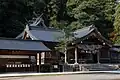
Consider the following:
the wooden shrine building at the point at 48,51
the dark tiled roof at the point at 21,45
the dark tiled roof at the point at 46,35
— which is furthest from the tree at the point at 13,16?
the dark tiled roof at the point at 21,45

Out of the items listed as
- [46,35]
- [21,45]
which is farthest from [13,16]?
[21,45]

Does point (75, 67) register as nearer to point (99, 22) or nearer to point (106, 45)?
point (106, 45)

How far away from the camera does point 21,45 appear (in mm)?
29812

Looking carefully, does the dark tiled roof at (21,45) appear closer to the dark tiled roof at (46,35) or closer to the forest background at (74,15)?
the dark tiled roof at (46,35)

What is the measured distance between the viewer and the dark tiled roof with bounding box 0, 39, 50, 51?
28.5 meters

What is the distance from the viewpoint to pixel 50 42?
112ft

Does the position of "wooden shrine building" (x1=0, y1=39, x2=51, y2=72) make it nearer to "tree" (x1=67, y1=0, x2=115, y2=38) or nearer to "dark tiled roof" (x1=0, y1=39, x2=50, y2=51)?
"dark tiled roof" (x1=0, y1=39, x2=50, y2=51)

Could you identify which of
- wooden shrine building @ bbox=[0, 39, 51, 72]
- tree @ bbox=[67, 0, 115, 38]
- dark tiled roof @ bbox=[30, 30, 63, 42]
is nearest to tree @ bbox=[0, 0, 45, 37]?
tree @ bbox=[67, 0, 115, 38]

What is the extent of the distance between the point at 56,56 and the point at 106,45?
714cm

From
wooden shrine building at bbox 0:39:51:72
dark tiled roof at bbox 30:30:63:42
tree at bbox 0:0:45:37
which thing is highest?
tree at bbox 0:0:45:37

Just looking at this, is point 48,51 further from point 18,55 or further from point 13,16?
point 13,16

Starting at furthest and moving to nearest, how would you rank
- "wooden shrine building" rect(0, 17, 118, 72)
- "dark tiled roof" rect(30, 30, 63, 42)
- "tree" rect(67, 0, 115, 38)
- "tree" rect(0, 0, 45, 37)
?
"tree" rect(67, 0, 115, 38) → "tree" rect(0, 0, 45, 37) → "dark tiled roof" rect(30, 30, 63, 42) → "wooden shrine building" rect(0, 17, 118, 72)

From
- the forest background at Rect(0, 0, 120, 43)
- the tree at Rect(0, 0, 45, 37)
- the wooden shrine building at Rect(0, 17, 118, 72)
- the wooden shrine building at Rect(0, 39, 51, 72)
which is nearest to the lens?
the wooden shrine building at Rect(0, 39, 51, 72)

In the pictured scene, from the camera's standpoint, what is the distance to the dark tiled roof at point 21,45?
93.5 ft
